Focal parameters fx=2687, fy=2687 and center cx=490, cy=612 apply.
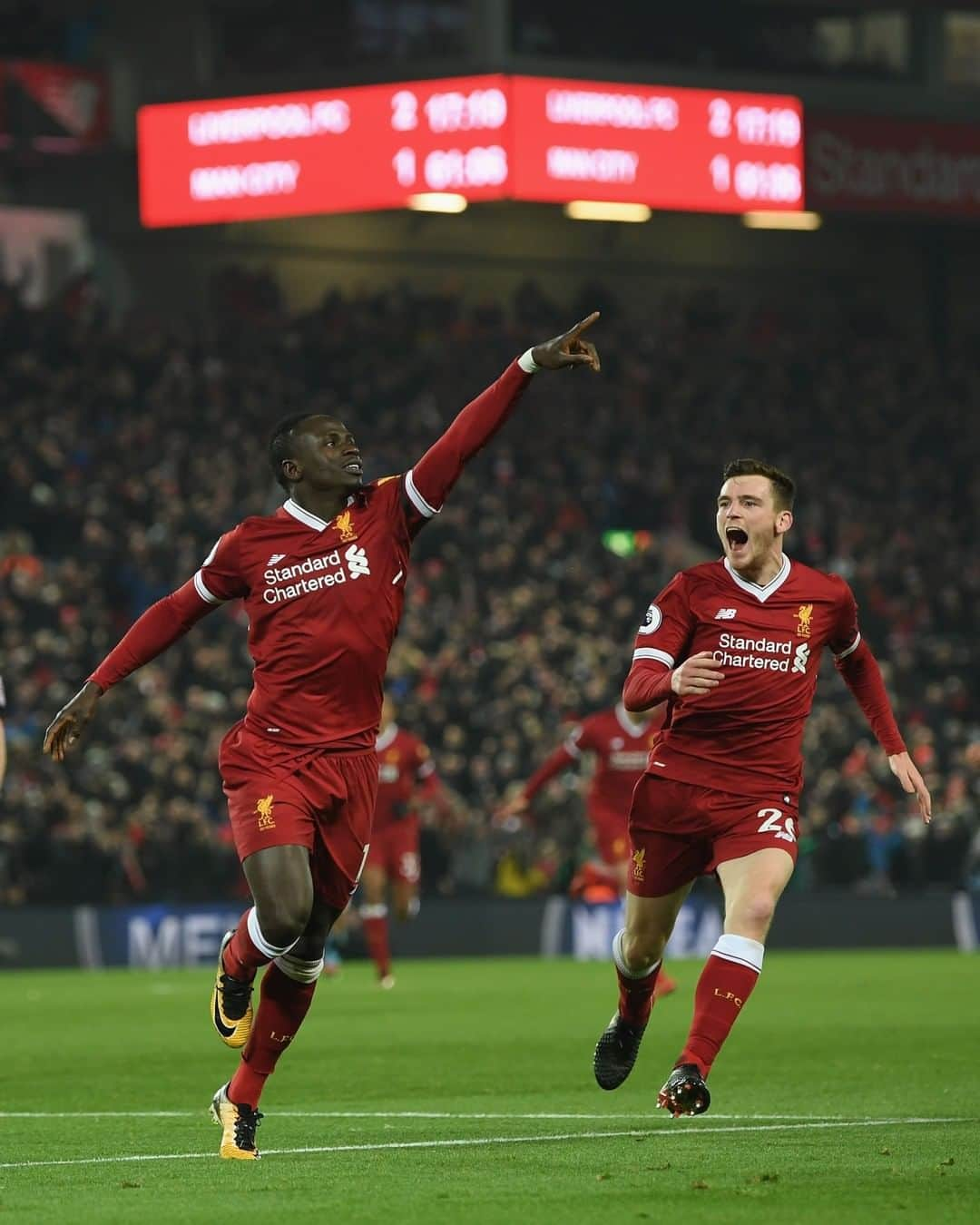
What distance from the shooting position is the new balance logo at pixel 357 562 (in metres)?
9.60

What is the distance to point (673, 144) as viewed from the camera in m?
36.7

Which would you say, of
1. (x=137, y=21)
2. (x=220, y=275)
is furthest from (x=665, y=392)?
(x=137, y=21)

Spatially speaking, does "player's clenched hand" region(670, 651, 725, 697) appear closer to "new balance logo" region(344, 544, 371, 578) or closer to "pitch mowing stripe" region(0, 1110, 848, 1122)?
"new balance logo" region(344, 544, 371, 578)

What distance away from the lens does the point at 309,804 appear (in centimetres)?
944

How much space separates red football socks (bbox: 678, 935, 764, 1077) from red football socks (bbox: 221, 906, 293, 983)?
1.68 meters

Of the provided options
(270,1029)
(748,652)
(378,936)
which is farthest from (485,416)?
(378,936)

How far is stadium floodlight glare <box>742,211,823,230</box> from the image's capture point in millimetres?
42322

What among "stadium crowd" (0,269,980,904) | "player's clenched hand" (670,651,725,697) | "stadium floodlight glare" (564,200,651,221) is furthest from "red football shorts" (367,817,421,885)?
"stadium floodlight glare" (564,200,651,221)

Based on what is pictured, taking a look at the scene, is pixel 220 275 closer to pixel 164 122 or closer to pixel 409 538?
pixel 164 122

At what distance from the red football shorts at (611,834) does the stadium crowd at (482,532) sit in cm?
704

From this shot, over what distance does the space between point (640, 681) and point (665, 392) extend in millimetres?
30080

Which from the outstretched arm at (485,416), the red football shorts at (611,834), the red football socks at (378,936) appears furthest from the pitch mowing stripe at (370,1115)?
the red football socks at (378,936)

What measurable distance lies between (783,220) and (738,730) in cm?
3385

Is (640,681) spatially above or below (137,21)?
below
